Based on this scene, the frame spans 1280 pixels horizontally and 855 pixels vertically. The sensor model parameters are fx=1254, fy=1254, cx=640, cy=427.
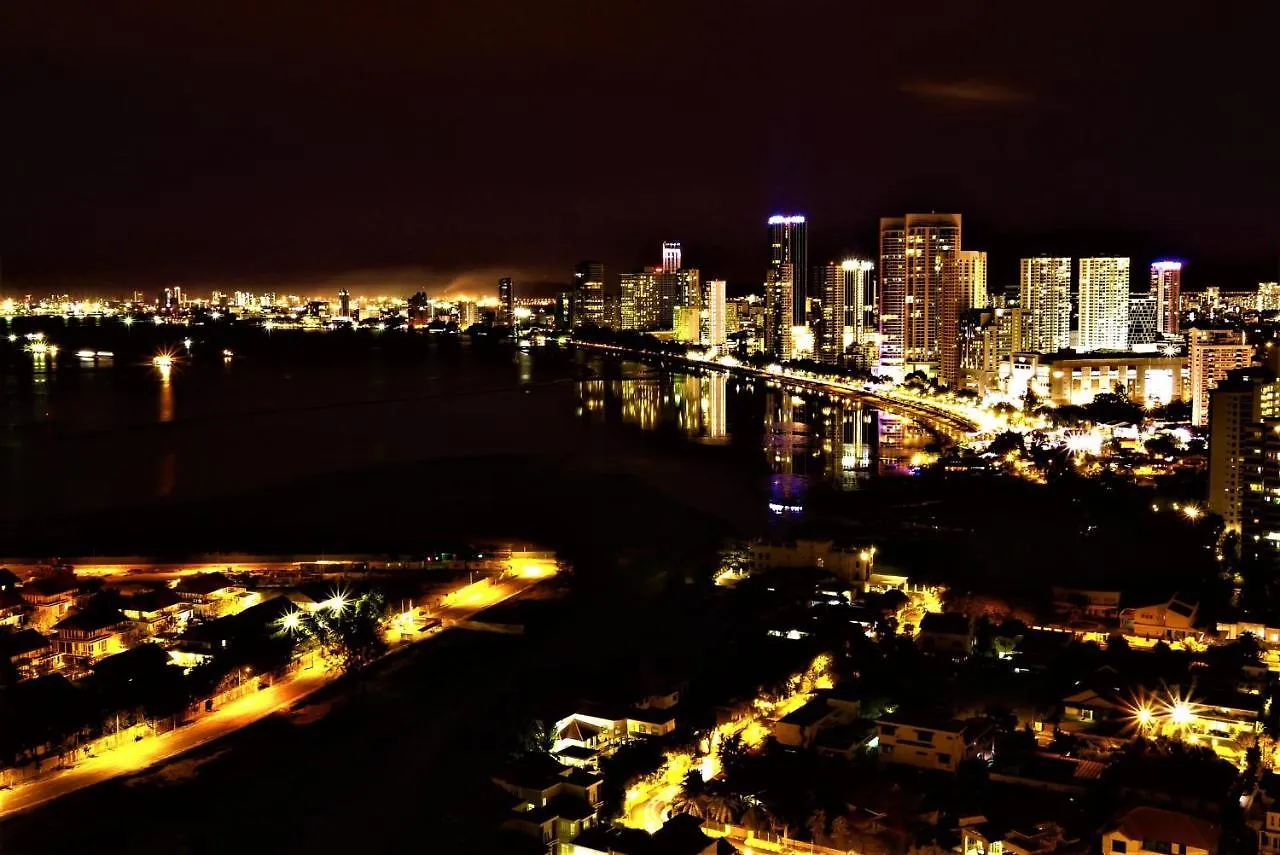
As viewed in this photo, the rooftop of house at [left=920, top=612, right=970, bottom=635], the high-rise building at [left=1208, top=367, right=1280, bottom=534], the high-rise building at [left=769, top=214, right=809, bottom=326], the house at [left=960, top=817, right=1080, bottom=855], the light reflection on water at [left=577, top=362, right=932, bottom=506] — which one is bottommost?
the light reflection on water at [left=577, top=362, right=932, bottom=506]

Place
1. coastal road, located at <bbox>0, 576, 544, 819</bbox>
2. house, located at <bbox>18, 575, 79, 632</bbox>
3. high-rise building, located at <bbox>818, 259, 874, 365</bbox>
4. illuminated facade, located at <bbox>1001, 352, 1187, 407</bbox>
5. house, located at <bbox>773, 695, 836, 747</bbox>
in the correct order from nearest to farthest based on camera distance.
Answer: coastal road, located at <bbox>0, 576, 544, 819</bbox> < house, located at <bbox>773, 695, 836, 747</bbox> < house, located at <bbox>18, 575, 79, 632</bbox> < illuminated facade, located at <bbox>1001, 352, 1187, 407</bbox> < high-rise building, located at <bbox>818, 259, 874, 365</bbox>

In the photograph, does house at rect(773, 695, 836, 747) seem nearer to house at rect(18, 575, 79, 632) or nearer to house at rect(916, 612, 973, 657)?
house at rect(916, 612, 973, 657)

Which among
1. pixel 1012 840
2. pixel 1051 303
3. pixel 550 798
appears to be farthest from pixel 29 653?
pixel 1051 303

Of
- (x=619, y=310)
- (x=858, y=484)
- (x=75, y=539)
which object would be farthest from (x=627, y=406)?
(x=619, y=310)

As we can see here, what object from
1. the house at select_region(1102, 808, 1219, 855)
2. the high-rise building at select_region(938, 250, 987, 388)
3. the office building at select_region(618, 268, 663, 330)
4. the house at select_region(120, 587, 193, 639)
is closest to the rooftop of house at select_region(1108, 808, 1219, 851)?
the house at select_region(1102, 808, 1219, 855)

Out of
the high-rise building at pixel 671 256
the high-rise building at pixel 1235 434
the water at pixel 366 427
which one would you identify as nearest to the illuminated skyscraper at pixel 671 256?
the high-rise building at pixel 671 256

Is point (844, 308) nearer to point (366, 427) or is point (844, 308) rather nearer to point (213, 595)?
point (366, 427)

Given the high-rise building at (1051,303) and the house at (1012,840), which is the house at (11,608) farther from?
the high-rise building at (1051,303)
